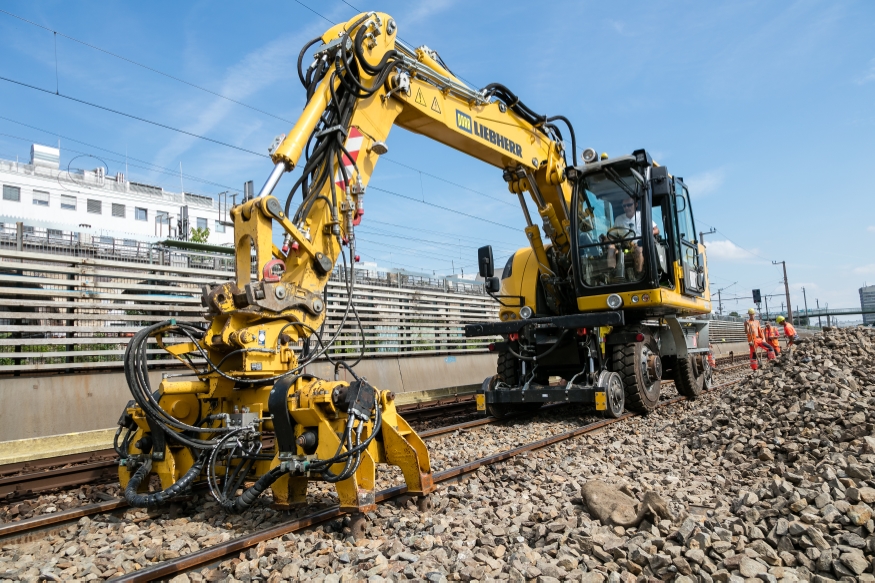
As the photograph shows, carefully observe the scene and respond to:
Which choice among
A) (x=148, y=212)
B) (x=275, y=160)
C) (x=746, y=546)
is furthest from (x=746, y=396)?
(x=148, y=212)

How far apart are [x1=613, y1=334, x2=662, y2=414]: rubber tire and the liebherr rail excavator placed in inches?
1.0

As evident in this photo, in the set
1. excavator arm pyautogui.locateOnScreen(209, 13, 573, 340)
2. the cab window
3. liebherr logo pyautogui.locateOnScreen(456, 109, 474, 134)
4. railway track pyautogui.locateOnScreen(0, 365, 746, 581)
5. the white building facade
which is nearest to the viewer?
railway track pyautogui.locateOnScreen(0, 365, 746, 581)

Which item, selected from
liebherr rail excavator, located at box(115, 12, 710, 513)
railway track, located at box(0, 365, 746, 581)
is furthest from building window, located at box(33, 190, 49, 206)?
railway track, located at box(0, 365, 746, 581)

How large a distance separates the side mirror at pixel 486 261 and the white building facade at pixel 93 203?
29228 millimetres

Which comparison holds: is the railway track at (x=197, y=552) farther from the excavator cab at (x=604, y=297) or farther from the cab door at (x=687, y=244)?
the cab door at (x=687, y=244)

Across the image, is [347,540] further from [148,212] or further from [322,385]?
[148,212]

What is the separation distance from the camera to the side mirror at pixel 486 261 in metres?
9.01

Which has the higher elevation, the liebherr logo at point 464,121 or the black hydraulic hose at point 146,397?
the liebherr logo at point 464,121

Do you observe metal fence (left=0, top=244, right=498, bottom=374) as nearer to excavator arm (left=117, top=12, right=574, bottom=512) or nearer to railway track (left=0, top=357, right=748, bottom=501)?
railway track (left=0, top=357, right=748, bottom=501)

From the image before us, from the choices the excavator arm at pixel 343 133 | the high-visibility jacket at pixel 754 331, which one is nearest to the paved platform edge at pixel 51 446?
the excavator arm at pixel 343 133

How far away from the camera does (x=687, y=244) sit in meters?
9.78

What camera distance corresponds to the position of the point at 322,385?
4312 millimetres

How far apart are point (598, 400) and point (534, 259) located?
2.73 m

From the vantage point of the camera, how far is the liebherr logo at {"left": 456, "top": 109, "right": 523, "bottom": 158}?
24.2 ft
